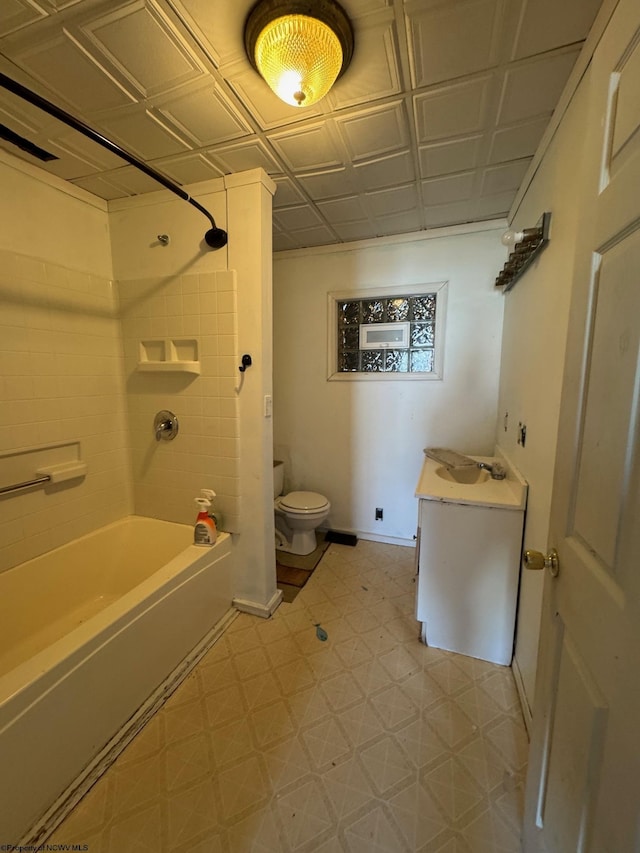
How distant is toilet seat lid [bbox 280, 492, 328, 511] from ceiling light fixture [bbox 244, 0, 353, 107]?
6.83 ft

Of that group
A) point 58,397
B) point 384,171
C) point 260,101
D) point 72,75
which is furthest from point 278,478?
point 72,75

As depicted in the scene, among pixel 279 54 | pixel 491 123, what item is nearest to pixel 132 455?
pixel 279 54

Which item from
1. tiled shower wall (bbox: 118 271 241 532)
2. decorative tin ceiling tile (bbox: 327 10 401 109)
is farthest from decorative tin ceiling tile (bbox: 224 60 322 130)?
tiled shower wall (bbox: 118 271 241 532)

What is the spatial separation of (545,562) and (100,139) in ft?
5.72

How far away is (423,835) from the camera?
0.97 metres

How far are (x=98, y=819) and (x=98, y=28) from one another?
2294 mm

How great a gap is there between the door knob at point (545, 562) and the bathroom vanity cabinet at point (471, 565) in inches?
27.5

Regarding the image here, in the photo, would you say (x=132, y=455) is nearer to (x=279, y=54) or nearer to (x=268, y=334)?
(x=268, y=334)

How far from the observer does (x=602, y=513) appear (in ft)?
1.95

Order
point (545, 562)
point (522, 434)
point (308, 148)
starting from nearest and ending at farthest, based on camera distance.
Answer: point (545, 562), point (308, 148), point (522, 434)

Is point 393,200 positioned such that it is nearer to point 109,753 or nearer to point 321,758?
point 321,758

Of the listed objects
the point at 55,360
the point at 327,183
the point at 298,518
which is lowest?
the point at 298,518

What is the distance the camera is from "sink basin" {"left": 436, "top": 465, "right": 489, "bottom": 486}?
192cm

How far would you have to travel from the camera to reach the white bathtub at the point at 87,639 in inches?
37.9
